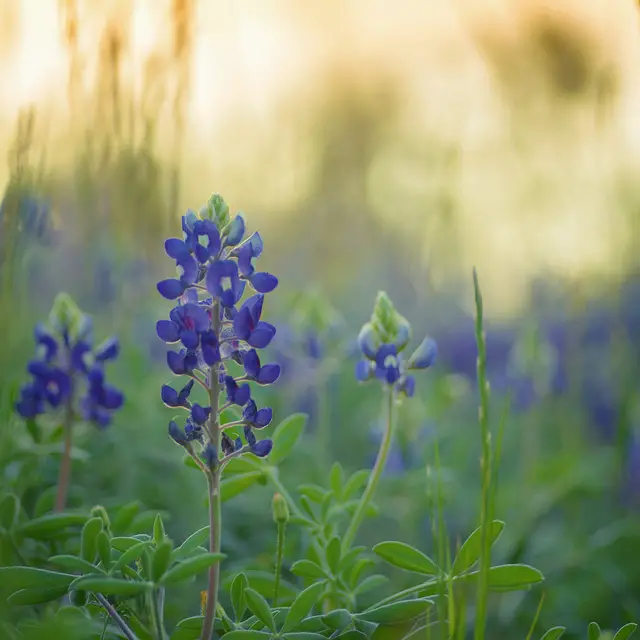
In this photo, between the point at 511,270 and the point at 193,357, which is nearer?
the point at 193,357

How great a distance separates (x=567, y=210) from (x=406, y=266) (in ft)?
10.0

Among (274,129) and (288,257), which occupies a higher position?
(274,129)

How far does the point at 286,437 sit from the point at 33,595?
25.6 inches

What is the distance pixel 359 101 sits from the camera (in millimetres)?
7750

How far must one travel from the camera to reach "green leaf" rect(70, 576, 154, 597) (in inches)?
42.3

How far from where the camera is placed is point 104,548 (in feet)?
3.92

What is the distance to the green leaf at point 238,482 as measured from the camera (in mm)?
1603

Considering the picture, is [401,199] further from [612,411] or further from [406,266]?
[612,411]

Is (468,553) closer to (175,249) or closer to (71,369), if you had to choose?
(175,249)

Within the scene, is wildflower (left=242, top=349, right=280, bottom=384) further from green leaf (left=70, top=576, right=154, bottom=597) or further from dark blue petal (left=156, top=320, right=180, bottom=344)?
green leaf (left=70, top=576, right=154, bottom=597)

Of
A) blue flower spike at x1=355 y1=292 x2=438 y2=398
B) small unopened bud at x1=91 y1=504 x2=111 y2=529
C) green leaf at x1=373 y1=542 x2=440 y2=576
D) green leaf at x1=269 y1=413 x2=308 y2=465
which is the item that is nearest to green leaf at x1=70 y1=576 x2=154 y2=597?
small unopened bud at x1=91 y1=504 x2=111 y2=529

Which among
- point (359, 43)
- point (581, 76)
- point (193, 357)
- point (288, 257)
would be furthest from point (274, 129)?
point (193, 357)

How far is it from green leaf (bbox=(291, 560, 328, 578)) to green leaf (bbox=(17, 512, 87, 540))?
1.33 ft

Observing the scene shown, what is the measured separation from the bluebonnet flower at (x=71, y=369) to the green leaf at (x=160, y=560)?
3.10 feet
